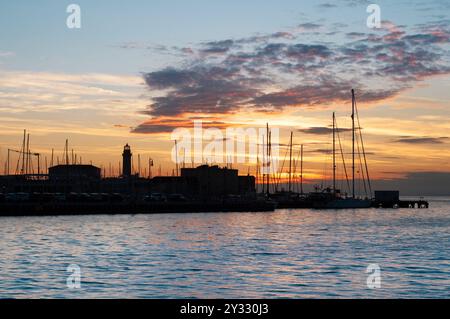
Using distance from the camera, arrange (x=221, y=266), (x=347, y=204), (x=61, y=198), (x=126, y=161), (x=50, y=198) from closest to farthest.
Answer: (x=221, y=266), (x=50, y=198), (x=61, y=198), (x=347, y=204), (x=126, y=161)

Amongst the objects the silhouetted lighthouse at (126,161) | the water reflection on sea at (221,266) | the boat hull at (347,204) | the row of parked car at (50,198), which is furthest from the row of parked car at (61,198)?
the water reflection on sea at (221,266)

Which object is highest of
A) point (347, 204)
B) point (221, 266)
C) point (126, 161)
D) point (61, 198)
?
point (126, 161)

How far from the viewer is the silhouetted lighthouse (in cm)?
19332

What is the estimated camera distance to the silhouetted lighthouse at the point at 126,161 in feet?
634

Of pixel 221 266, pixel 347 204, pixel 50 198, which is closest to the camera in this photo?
pixel 221 266

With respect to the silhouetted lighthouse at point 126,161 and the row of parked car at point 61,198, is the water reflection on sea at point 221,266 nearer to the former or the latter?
the row of parked car at point 61,198

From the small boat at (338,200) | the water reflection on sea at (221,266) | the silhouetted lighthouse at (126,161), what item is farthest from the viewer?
the silhouetted lighthouse at (126,161)

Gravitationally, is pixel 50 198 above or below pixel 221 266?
above

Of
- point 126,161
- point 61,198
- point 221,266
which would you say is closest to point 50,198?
point 61,198

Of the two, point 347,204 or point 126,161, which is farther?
point 126,161

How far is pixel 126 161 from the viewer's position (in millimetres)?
194625

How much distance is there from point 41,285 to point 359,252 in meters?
28.5

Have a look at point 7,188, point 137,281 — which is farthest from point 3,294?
point 7,188

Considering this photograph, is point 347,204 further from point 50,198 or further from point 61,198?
point 50,198
